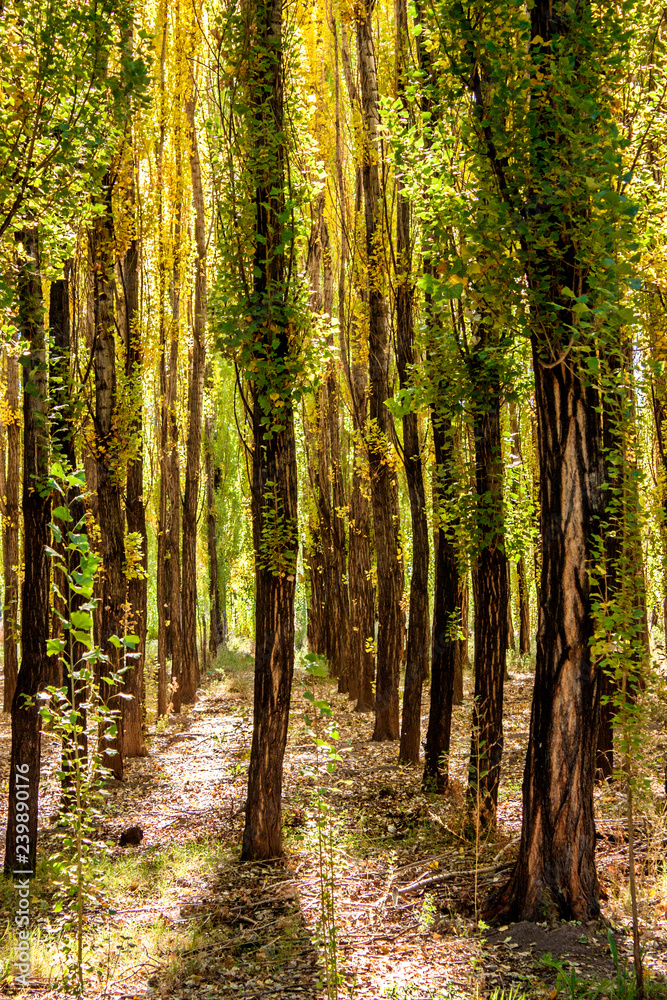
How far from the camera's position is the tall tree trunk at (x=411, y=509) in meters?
9.12

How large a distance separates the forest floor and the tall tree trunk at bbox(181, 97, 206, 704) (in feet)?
21.0

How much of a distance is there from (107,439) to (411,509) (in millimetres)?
3884

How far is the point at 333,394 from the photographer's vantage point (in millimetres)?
15984

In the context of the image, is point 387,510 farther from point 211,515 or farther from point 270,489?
point 211,515

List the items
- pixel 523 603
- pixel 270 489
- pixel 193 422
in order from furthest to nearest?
pixel 523 603
pixel 193 422
pixel 270 489

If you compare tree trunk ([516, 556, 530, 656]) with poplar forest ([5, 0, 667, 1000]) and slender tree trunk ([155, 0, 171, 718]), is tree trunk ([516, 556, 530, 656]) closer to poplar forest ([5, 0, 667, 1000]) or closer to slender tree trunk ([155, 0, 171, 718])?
poplar forest ([5, 0, 667, 1000])

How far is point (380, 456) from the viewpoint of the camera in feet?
35.3

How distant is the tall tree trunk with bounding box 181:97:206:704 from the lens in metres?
13.5

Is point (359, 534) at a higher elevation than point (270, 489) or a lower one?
lower

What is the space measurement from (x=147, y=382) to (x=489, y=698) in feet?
34.9

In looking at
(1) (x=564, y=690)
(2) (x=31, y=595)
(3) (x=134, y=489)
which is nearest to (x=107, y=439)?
(3) (x=134, y=489)

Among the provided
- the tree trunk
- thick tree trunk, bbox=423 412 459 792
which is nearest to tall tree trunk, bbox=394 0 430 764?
thick tree trunk, bbox=423 412 459 792

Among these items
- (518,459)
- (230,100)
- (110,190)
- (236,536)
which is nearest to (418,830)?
(518,459)

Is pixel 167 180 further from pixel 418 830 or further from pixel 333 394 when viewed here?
pixel 418 830
